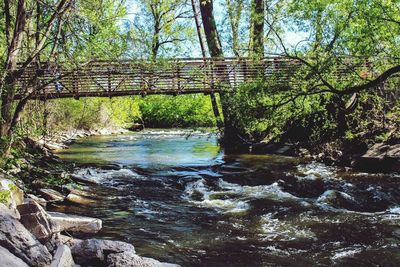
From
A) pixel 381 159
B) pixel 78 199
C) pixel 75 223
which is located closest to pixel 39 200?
pixel 78 199

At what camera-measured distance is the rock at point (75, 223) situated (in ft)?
17.7

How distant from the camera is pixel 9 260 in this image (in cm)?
332

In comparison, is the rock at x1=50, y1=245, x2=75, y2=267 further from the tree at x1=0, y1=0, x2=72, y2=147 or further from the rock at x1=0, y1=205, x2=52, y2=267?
the tree at x1=0, y1=0, x2=72, y2=147

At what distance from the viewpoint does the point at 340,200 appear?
7.89 meters

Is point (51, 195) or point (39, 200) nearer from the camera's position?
point (39, 200)

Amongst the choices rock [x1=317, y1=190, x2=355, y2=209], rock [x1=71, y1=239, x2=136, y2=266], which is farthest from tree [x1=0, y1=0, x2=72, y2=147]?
rock [x1=317, y1=190, x2=355, y2=209]

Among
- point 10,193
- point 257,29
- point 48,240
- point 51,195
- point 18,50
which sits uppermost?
point 257,29

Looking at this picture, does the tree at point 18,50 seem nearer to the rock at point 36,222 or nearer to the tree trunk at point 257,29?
the rock at point 36,222

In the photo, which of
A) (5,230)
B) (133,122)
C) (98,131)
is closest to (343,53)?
(5,230)

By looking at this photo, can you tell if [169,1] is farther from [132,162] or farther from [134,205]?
[134,205]

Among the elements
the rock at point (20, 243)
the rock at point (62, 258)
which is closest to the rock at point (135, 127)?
the rock at point (62, 258)

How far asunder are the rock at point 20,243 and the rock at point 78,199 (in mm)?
3618

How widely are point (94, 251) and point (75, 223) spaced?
3.82 feet

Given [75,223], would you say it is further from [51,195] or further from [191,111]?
[191,111]
